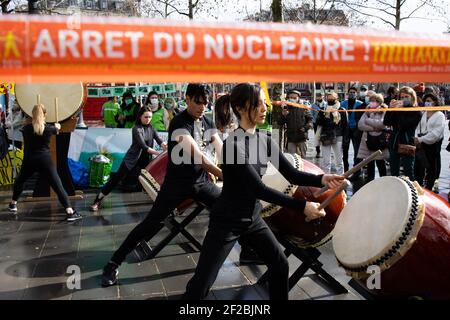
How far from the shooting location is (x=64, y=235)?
585 cm

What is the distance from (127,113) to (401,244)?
7.96m

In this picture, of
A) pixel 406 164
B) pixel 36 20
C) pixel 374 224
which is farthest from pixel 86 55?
pixel 406 164

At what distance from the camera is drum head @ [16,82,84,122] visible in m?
7.54

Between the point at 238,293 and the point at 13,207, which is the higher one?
the point at 13,207

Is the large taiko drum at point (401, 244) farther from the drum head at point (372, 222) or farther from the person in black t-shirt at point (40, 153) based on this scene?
the person in black t-shirt at point (40, 153)

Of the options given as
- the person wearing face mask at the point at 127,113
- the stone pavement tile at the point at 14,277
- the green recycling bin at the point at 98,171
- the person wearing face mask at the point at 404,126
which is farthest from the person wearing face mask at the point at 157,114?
the stone pavement tile at the point at 14,277

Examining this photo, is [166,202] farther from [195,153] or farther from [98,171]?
[98,171]

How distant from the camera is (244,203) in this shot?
3.01m

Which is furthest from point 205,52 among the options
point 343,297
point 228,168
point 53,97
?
point 53,97

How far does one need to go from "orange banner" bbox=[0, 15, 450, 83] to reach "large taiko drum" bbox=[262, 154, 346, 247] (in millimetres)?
1548

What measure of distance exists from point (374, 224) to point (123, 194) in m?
5.88

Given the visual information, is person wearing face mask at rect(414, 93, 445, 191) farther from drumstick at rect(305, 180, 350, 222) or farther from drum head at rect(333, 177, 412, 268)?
drumstick at rect(305, 180, 350, 222)

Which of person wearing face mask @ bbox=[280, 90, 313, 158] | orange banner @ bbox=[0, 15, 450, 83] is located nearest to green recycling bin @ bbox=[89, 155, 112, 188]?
person wearing face mask @ bbox=[280, 90, 313, 158]
